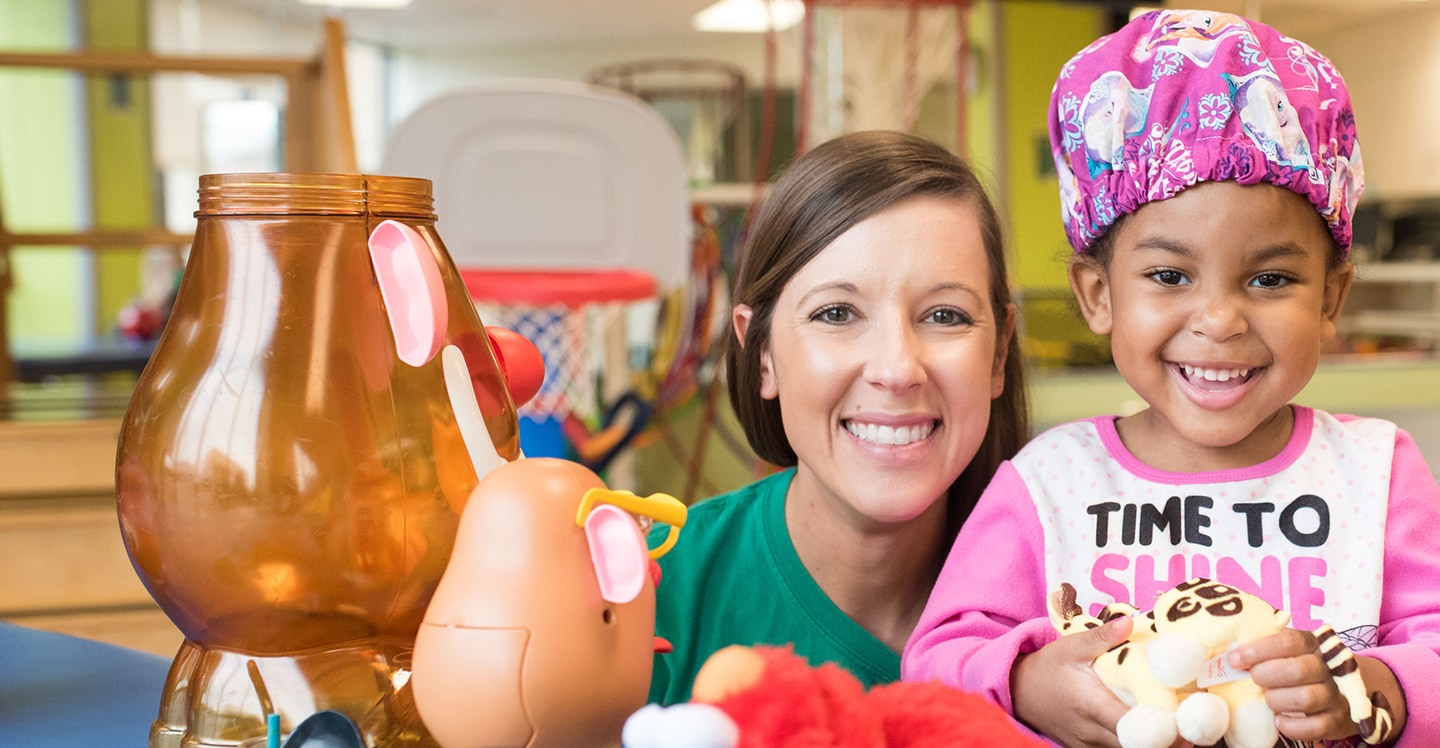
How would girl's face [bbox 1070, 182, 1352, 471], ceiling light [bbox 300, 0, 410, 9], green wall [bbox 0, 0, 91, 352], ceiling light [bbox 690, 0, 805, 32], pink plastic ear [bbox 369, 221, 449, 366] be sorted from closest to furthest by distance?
pink plastic ear [bbox 369, 221, 449, 366]
girl's face [bbox 1070, 182, 1352, 471]
green wall [bbox 0, 0, 91, 352]
ceiling light [bbox 690, 0, 805, 32]
ceiling light [bbox 300, 0, 410, 9]

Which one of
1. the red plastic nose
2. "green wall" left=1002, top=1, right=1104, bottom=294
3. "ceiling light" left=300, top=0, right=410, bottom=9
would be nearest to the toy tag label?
the red plastic nose

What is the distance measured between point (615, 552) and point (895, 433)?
1.31ft

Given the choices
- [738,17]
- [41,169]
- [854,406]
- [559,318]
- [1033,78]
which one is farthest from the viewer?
[738,17]

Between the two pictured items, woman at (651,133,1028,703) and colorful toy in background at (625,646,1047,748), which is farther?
woman at (651,133,1028,703)

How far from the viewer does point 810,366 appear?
0.88 meters

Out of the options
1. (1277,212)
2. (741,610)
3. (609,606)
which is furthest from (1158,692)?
(741,610)

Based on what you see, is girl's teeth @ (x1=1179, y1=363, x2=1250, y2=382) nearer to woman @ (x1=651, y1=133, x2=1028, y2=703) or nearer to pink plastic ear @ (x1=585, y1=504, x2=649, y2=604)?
woman @ (x1=651, y1=133, x2=1028, y2=703)

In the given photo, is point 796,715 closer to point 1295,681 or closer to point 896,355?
point 1295,681

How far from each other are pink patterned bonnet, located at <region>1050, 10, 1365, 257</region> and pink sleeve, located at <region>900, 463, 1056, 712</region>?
0.22 metres

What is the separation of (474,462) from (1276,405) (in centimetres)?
54

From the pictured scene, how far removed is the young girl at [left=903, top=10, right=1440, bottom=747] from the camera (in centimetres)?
77

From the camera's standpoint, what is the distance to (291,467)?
0.55 metres

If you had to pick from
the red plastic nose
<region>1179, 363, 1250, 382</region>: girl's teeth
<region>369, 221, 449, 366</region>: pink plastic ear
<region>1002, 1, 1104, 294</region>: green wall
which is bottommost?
<region>1179, 363, 1250, 382</region>: girl's teeth

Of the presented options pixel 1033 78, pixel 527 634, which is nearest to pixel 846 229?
pixel 527 634
